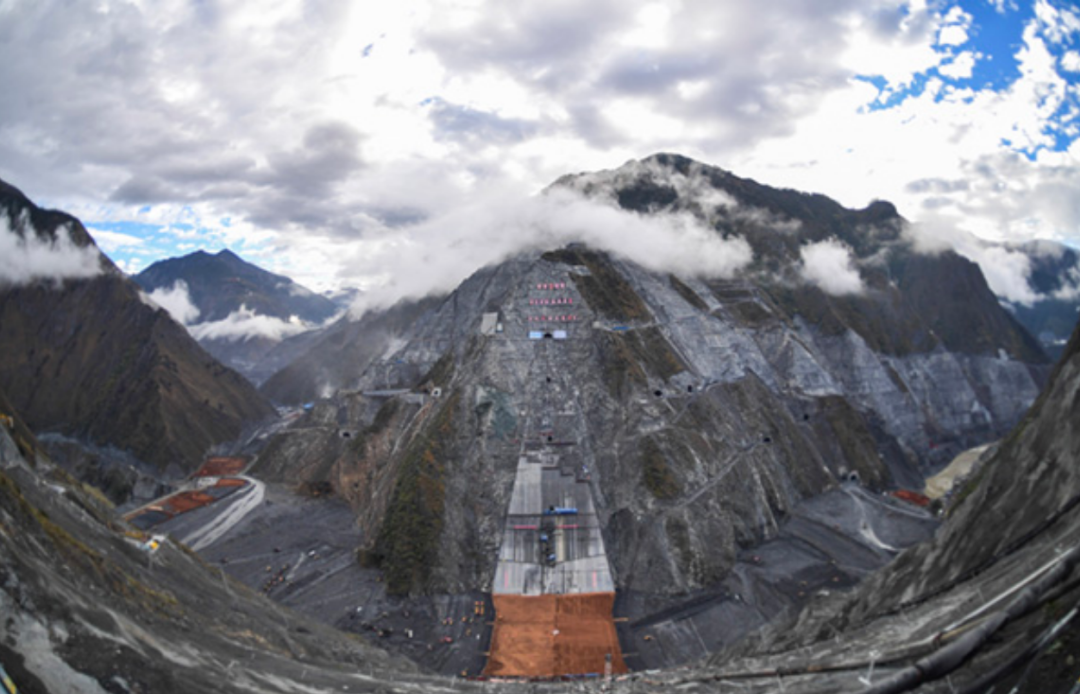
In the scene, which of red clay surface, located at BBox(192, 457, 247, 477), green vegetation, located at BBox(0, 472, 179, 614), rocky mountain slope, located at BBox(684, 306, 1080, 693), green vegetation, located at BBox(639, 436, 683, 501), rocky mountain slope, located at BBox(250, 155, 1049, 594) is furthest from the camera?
red clay surface, located at BBox(192, 457, 247, 477)

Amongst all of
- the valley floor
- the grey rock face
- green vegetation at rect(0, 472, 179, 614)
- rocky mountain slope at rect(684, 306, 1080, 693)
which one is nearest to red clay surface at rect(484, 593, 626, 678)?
the valley floor

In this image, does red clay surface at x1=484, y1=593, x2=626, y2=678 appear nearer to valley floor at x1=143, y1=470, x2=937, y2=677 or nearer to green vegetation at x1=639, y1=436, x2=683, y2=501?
valley floor at x1=143, y1=470, x2=937, y2=677

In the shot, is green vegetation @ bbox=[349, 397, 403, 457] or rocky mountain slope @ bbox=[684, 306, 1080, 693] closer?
rocky mountain slope @ bbox=[684, 306, 1080, 693]

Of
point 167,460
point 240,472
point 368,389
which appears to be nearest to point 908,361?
point 368,389

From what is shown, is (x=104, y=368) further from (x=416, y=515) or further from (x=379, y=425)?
(x=416, y=515)

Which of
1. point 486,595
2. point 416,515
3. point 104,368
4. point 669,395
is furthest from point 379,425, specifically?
point 104,368

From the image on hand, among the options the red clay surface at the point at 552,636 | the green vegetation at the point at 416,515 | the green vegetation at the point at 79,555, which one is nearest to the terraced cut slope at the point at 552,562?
the red clay surface at the point at 552,636

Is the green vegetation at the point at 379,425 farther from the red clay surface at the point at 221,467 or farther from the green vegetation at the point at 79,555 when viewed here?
the green vegetation at the point at 79,555

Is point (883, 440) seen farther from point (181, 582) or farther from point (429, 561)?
point (181, 582)
